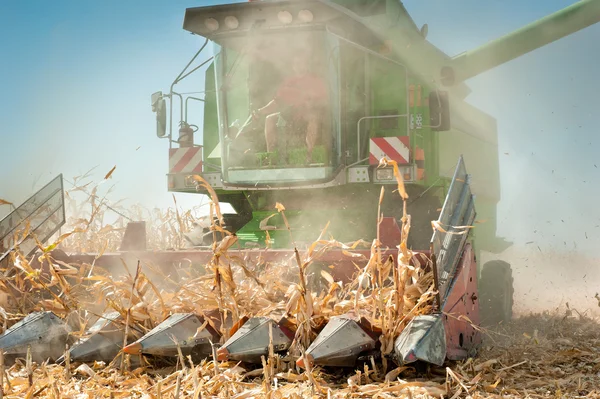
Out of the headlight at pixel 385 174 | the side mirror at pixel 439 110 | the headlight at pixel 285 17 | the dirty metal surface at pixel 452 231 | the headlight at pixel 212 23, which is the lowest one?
the dirty metal surface at pixel 452 231

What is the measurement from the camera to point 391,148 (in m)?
5.74

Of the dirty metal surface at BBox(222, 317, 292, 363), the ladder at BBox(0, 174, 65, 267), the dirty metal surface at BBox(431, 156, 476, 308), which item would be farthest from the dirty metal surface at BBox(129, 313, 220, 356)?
the ladder at BBox(0, 174, 65, 267)

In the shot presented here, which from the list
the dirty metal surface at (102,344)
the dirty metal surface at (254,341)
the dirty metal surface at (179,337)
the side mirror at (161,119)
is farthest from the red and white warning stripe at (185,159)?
the dirty metal surface at (254,341)

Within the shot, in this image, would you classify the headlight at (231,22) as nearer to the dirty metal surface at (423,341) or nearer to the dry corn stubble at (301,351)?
the dry corn stubble at (301,351)

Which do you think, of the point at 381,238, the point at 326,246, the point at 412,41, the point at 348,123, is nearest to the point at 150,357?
the point at 326,246

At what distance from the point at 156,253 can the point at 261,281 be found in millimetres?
1155

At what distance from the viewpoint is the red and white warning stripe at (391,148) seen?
5723mm

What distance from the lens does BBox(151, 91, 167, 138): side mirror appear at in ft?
21.5

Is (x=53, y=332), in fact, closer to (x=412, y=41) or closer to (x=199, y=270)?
(x=199, y=270)

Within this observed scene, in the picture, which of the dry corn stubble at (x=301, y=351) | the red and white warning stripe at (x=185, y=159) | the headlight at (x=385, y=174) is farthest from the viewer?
the red and white warning stripe at (x=185, y=159)

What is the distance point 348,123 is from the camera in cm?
609

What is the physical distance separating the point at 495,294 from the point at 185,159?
11.6 feet

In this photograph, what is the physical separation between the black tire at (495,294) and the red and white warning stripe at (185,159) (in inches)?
128

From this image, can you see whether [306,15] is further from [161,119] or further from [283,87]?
[161,119]
